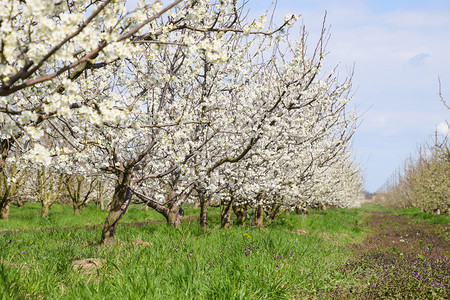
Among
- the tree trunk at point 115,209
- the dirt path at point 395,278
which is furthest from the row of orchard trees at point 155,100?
the dirt path at point 395,278

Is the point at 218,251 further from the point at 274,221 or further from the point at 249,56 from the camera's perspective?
the point at 274,221

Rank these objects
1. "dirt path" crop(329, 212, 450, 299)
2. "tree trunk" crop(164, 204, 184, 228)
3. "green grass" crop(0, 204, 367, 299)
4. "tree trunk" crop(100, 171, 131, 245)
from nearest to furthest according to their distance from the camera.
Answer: "green grass" crop(0, 204, 367, 299) → "dirt path" crop(329, 212, 450, 299) → "tree trunk" crop(100, 171, 131, 245) → "tree trunk" crop(164, 204, 184, 228)

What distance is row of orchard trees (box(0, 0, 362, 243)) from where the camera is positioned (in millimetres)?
2932

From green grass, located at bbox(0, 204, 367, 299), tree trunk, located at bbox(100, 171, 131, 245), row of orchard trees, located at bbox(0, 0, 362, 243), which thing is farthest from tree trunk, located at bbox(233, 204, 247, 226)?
tree trunk, located at bbox(100, 171, 131, 245)

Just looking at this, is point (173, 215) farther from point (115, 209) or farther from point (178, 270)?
point (178, 270)

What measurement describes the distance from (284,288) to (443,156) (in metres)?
15.4

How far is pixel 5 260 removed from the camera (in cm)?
584

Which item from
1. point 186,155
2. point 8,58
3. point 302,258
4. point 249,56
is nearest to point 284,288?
point 302,258

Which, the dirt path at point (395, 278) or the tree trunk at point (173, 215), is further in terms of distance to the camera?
the tree trunk at point (173, 215)

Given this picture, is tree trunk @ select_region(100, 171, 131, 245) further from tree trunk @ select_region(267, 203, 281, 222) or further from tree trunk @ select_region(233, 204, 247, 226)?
tree trunk @ select_region(267, 203, 281, 222)

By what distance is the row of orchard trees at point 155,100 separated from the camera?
2.93m

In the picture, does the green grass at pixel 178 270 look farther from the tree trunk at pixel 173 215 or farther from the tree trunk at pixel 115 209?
the tree trunk at pixel 173 215

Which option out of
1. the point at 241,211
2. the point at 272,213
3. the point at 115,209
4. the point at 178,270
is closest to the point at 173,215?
the point at 115,209

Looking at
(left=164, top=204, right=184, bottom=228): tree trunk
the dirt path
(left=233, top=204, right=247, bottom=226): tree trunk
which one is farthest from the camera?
(left=233, top=204, right=247, bottom=226): tree trunk
